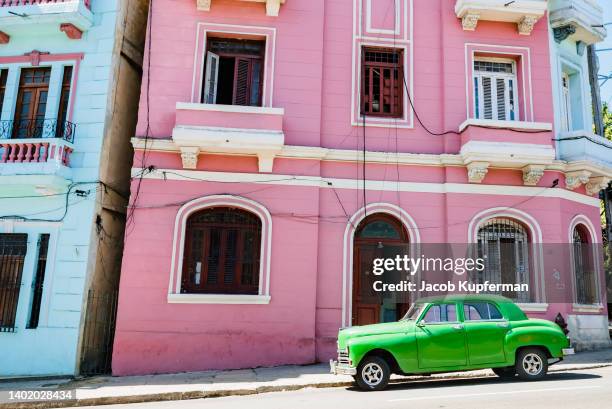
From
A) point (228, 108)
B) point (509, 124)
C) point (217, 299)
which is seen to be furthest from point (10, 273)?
point (509, 124)

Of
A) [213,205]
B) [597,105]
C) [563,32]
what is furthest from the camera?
[597,105]

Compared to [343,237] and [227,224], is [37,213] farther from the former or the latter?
[343,237]

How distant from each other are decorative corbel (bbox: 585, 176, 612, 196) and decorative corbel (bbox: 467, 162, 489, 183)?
120 inches

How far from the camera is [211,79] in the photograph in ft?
40.0

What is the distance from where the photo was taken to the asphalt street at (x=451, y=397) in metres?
6.58

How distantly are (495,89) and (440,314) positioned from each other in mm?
7072

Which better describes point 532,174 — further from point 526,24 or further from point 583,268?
point 526,24

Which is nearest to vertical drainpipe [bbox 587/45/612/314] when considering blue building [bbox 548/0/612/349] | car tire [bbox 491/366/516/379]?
blue building [bbox 548/0/612/349]

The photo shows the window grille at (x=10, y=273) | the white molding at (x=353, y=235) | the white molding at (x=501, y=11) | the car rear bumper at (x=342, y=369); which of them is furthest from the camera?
the white molding at (x=501, y=11)

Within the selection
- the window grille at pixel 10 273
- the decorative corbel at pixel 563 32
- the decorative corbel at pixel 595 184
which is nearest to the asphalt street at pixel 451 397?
the window grille at pixel 10 273

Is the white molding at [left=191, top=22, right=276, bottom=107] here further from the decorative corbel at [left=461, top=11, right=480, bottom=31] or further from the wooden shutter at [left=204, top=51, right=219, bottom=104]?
the decorative corbel at [left=461, top=11, right=480, bottom=31]

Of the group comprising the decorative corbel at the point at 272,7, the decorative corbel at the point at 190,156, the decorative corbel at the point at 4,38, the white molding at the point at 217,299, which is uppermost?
the decorative corbel at the point at 272,7

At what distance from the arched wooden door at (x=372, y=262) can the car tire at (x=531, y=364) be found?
131 inches

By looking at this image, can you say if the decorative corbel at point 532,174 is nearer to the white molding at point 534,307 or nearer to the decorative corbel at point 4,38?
the white molding at point 534,307
